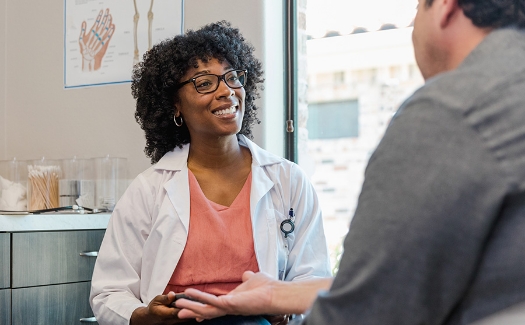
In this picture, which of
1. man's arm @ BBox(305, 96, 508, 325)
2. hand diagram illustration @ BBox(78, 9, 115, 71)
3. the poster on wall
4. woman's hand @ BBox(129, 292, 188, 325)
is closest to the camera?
man's arm @ BBox(305, 96, 508, 325)

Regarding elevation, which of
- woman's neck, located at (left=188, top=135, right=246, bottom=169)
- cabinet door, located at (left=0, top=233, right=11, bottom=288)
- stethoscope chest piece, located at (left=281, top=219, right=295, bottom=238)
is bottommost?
cabinet door, located at (left=0, top=233, right=11, bottom=288)

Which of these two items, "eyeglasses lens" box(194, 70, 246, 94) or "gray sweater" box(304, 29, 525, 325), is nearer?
"gray sweater" box(304, 29, 525, 325)

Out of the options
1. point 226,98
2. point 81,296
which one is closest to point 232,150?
point 226,98

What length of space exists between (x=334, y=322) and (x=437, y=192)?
0.20 m

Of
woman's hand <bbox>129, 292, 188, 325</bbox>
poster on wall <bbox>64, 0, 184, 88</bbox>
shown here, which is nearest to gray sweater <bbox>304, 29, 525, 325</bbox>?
woman's hand <bbox>129, 292, 188, 325</bbox>

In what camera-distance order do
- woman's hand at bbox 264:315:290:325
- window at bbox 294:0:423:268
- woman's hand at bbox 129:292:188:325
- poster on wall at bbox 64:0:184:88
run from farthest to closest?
1. poster on wall at bbox 64:0:184:88
2. window at bbox 294:0:423:268
3. woman's hand at bbox 264:315:290:325
4. woman's hand at bbox 129:292:188:325

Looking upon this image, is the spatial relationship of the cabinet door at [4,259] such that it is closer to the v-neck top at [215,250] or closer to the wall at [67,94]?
the v-neck top at [215,250]

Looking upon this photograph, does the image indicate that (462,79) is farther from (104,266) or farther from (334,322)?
(104,266)

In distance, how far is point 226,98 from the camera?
222 cm

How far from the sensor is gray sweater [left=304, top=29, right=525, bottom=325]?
71 cm

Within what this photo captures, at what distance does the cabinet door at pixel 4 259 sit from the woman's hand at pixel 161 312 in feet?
2.29

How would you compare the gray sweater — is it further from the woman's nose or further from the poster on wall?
the poster on wall

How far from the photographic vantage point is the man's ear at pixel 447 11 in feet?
2.86

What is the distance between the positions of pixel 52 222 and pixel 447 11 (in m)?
1.94
